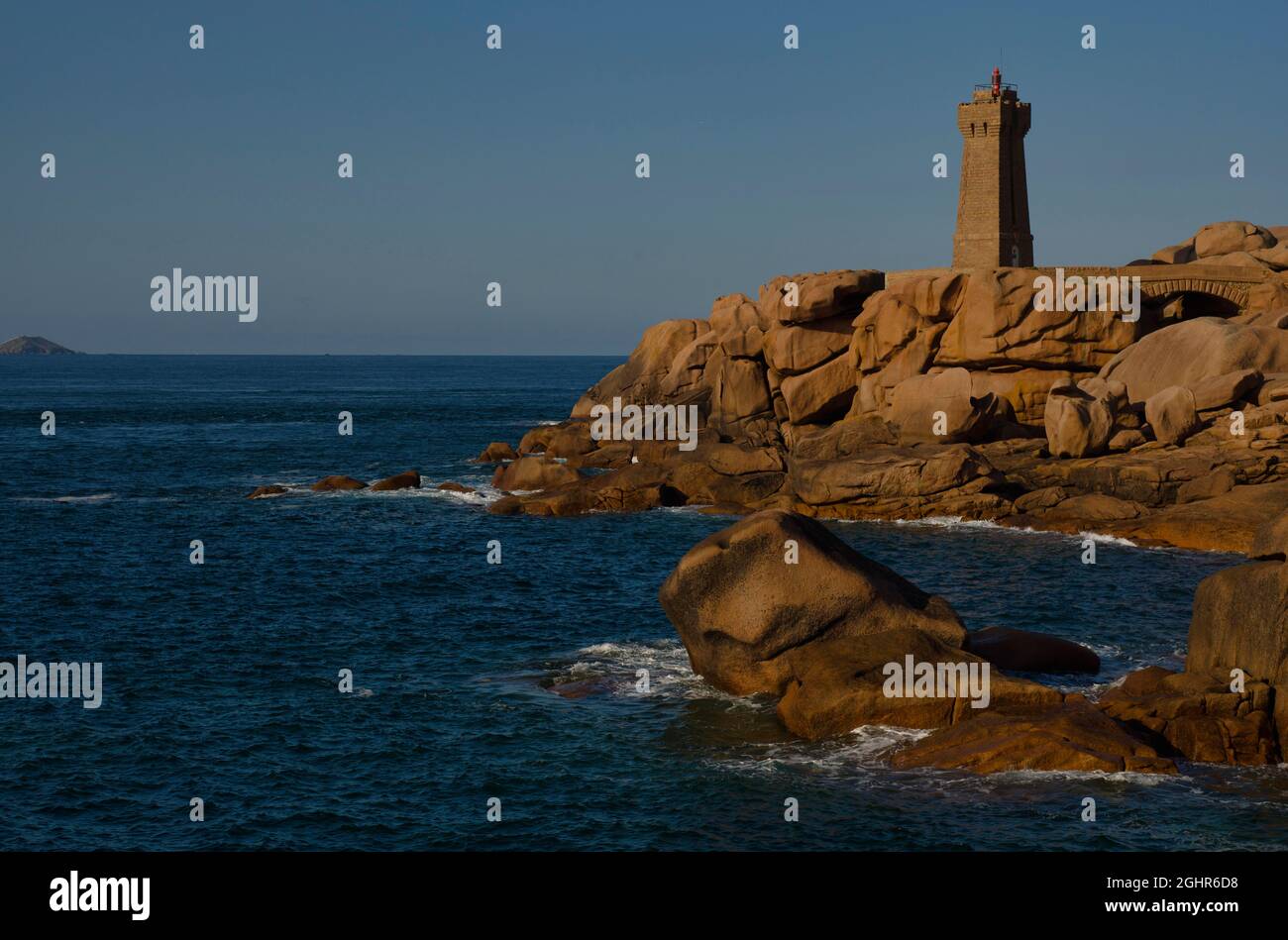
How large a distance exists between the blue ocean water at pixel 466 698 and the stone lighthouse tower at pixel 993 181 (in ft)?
91.1

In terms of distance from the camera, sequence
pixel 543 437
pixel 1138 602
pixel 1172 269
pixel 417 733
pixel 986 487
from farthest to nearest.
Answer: pixel 543 437 < pixel 1172 269 < pixel 986 487 < pixel 1138 602 < pixel 417 733

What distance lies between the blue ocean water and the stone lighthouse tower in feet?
91.1

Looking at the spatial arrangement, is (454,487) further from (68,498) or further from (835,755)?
(835,755)

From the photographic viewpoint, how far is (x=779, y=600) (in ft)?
84.0

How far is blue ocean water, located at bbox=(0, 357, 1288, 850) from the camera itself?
20359 mm

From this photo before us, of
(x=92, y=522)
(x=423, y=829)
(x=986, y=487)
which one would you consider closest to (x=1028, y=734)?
(x=423, y=829)

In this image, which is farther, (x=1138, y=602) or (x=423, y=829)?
(x=1138, y=602)

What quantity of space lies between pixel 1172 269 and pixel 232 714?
49.3m
